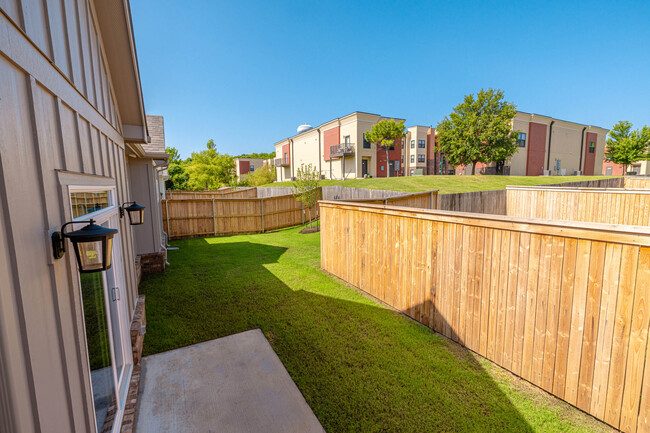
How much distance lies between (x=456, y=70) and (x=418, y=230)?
1043 inches

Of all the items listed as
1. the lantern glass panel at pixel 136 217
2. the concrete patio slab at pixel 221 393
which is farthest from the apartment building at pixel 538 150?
the concrete patio slab at pixel 221 393

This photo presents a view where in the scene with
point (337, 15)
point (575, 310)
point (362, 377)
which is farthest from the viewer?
point (337, 15)

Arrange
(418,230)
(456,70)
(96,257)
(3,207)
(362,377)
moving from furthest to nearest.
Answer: (456,70) → (418,230) → (362,377) → (96,257) → (3,207)

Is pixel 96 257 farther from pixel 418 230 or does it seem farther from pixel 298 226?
pixel 298 226

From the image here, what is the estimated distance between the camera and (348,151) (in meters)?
32.9

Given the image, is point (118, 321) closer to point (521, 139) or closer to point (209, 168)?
point (209, 168)

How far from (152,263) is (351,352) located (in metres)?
5.99

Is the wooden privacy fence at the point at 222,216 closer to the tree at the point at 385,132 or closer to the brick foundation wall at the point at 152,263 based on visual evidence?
the brick foundation wall at the point at 152,263

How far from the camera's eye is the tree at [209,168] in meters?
35.4

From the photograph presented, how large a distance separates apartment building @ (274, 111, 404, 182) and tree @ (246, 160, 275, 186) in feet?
23.4

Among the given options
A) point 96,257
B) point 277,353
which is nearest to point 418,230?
point 277,353

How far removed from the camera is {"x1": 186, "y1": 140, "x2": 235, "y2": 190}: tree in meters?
35.4

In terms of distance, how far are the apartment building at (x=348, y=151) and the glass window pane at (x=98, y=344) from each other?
3155 cm

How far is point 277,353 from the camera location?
156 inches
